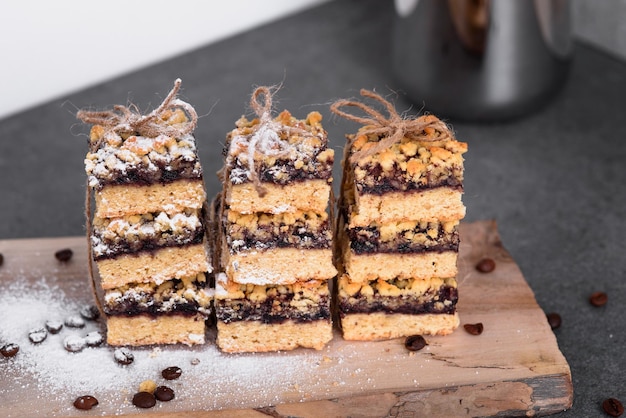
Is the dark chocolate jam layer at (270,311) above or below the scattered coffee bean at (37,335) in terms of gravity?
above

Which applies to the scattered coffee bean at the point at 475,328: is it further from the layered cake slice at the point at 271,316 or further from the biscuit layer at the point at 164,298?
the biscuit layer at the point at 164,298

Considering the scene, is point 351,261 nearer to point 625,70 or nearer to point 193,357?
point 193,357

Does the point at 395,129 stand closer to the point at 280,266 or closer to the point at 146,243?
the point at 280,266

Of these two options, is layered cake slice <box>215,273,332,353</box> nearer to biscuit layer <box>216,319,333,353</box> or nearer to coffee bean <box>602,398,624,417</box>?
biscuit layer <box>216,319,333,353</box>

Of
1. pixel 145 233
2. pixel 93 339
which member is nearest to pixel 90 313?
pixel 93 339

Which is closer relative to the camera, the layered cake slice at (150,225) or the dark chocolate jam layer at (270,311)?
the layered cake slice at (150,225)

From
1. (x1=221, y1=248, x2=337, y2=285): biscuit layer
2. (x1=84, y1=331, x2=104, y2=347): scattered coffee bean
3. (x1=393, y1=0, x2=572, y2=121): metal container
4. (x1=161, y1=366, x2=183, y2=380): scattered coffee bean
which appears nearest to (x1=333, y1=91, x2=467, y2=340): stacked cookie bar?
(x1=221, y1=248, x2=337, y2=285): biscuit layer

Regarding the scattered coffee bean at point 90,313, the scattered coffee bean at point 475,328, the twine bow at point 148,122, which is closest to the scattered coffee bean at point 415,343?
the scattered coffee bean at point 475,328
